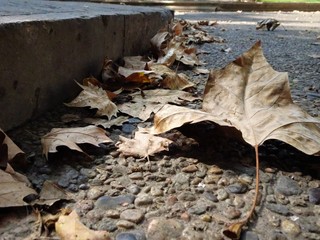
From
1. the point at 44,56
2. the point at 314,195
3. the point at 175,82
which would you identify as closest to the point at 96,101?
the point at 44,56

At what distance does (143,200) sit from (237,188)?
214 mm

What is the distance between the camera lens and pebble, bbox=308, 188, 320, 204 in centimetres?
80

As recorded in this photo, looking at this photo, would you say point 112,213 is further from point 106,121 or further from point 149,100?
point 149,100

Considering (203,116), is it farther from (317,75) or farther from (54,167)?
(317,75)

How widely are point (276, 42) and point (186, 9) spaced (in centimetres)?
480

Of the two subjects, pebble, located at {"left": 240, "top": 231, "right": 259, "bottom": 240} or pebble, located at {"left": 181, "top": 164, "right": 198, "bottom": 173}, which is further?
pebble, located at {"left": 181, "top": 164, "right": 198, "bottom": 173}

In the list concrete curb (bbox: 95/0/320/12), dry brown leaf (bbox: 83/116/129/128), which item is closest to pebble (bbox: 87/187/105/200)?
dry brown leaf (bbox: 83/116/129/128)

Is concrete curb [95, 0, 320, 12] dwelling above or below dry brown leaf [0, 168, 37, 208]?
below

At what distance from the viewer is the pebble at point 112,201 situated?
30.1 inches

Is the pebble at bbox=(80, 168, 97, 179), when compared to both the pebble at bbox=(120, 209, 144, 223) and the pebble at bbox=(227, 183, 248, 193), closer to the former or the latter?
the pebble at bbox=(120, 209, 144, 223)

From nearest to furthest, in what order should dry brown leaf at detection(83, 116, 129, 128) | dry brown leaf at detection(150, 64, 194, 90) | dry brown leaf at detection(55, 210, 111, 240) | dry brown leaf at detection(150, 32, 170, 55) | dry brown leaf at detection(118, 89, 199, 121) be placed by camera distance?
dry brown leaf at detection(55, 210, 111, 240)
dry brown leaf at detection(83, 116, 129, 128)
dry brown leaf at detection(118, 89, 199, 121)
dry brown leaf at detection(150, 64, 194, 90)
dry brown leaf at detection(150, 32, 170, 55)

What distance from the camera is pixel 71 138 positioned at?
3.17 ft

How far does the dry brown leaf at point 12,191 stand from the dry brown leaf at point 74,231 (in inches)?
3.8

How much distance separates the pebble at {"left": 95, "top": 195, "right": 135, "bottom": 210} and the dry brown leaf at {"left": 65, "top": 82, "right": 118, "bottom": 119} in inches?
16.9
